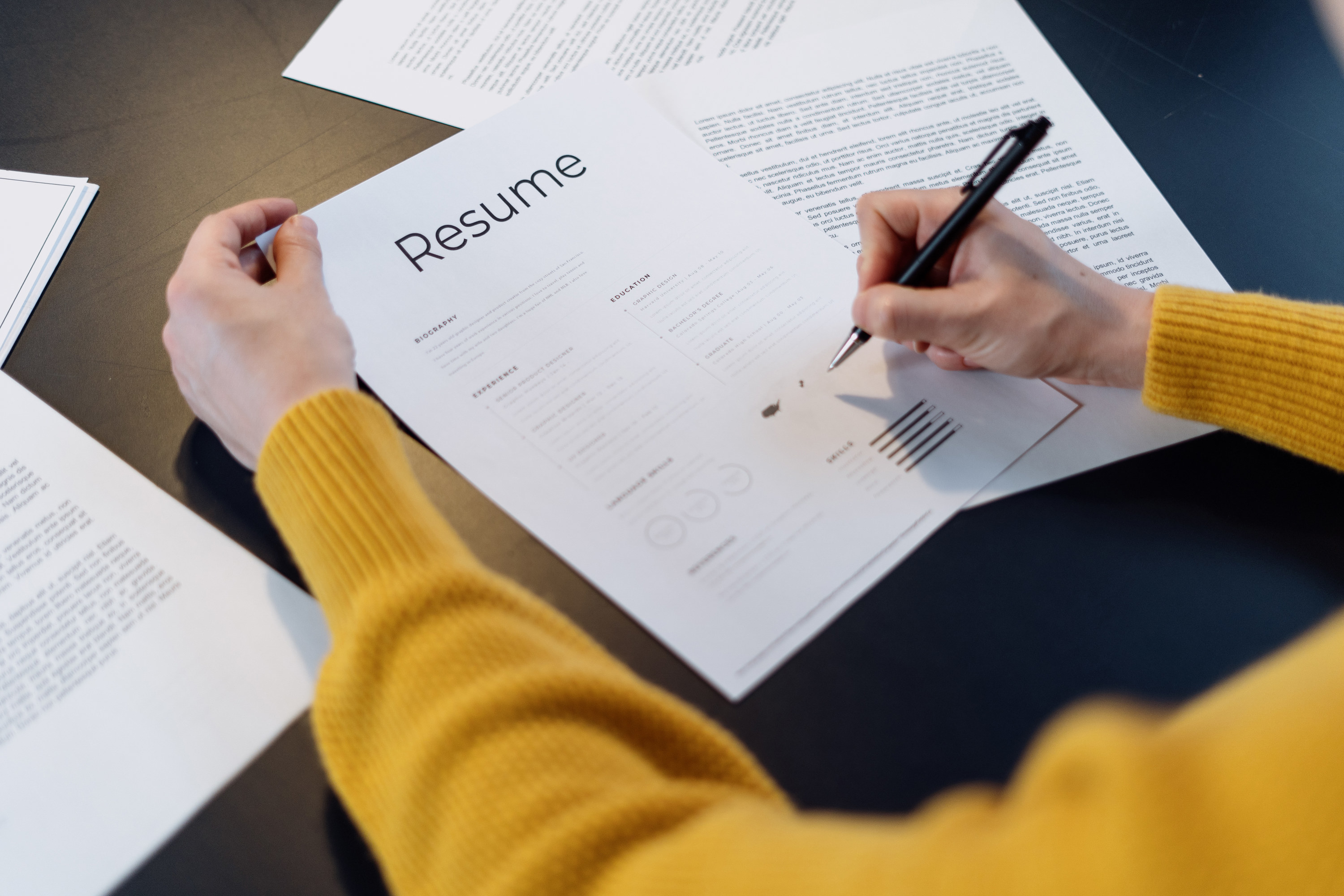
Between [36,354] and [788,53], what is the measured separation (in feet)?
2.18

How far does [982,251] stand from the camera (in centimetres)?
56

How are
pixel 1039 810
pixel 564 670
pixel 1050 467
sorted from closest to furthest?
A: pixel 1039 810 < pixel 564 670 < pixel 1050 467

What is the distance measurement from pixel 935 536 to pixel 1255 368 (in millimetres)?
248

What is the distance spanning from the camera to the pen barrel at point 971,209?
0.54 meters

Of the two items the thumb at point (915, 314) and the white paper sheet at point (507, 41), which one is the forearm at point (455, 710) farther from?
the white paper sheet at point (507, 41)

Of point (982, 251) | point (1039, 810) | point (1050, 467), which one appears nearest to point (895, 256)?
point (982, 251)

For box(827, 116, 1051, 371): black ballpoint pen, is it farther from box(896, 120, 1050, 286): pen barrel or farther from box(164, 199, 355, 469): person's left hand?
box(164, 199, 355, 469): person's left hand

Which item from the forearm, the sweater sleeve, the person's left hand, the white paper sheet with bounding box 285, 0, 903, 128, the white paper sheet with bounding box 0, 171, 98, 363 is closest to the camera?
the sweater sleeve

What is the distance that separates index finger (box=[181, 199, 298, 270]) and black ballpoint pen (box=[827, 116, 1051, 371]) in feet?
1.33

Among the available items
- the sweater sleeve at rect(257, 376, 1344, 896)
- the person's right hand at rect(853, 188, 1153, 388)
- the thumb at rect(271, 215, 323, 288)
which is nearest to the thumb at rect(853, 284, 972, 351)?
the person's right hand at rect(853, 188, 1153, 388)

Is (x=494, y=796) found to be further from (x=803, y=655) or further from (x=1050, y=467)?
(x=1050, y=467)

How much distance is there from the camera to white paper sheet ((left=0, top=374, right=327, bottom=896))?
1.40ft

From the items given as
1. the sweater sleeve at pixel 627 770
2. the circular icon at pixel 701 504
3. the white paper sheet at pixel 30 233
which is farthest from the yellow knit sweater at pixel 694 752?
the white paper sheet at pixel 30 233

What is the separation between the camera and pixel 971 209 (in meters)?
0.55
